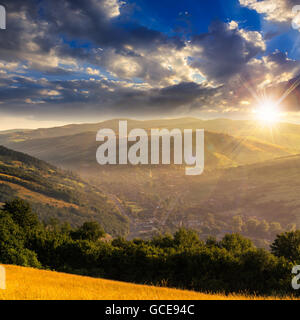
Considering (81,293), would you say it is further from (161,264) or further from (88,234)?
(88,234)

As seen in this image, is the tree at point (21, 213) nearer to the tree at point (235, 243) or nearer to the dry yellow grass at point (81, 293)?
the dry yellow grass at point (81, 293)

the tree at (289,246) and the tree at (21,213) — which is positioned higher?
the tree at (21,213)

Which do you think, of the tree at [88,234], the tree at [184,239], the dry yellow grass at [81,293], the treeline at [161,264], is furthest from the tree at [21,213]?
the dry yellow grass at [81,293]

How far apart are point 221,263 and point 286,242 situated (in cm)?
4088

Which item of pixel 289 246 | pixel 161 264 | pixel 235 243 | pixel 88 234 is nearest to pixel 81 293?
pixel 161 264

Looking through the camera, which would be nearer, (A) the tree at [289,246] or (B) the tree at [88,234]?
(A) the tree at [289,246]

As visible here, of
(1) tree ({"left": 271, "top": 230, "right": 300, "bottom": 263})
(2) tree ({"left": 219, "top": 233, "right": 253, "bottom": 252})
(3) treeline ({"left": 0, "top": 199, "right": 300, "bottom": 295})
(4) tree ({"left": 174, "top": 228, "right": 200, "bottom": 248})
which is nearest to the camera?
(3) treeline ({"left": 0, "top": 199, "right": 300, "bottom": 295})

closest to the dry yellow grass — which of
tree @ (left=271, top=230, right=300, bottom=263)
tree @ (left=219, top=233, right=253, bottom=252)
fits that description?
tree @ (left=271, top=230, right=300, bottom=263)

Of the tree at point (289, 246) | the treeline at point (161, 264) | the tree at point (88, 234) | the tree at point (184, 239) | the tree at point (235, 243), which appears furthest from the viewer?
the tree at point (88, 234)

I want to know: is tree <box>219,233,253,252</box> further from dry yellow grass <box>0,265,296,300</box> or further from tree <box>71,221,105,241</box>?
dry yellow grass <box>0,265,296,300</box>

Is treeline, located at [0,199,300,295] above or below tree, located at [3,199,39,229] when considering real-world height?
below

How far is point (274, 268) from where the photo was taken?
154 feet
